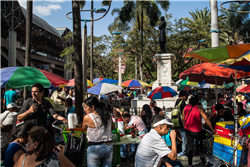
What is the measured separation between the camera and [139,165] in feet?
11.0

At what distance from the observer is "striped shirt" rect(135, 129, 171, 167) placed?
3.24m

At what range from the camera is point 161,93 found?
9430 millimetres

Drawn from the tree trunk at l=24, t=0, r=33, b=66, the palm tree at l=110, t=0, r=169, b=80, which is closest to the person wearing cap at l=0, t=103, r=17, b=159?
the tree trunk at l=24, t=0, r=33, b=66

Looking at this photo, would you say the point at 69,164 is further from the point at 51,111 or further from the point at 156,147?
the point at 51,111

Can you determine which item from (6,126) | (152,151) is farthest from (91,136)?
(6,126)

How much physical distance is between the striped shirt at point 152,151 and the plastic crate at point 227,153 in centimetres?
165

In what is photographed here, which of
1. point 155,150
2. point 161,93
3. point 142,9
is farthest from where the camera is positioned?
point 142,9

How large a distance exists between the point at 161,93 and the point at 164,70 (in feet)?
21.2

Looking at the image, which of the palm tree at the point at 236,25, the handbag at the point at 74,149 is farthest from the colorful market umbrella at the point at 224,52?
the palm tree at the point at 236,25

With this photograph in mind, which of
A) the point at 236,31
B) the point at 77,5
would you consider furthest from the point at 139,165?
the point at 236,31

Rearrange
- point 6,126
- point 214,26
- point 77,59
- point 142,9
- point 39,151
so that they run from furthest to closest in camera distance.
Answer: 1. point 142,9
2. point 214,26
3. point 77,59
4. point 6,126
5. point 39,151

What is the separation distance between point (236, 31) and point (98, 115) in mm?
46449

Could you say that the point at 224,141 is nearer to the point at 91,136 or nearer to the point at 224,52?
the point at 224,52

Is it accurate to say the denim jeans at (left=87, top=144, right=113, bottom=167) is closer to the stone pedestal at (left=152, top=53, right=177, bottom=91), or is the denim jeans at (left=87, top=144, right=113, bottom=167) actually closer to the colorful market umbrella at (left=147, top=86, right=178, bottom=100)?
the colorful market umbrella at (left=147, top=86, right=178, bottom=100)
